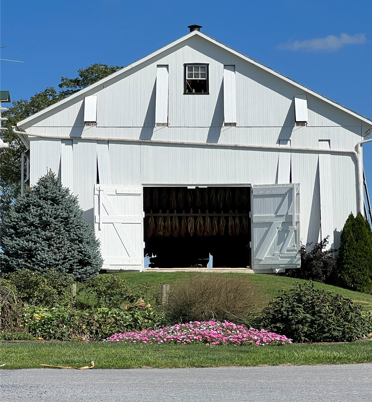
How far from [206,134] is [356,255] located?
6.58 m

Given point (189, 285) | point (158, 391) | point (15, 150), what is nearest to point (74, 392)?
point (158, 391)

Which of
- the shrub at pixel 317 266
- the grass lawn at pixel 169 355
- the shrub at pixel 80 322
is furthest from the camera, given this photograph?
the shrub at pixel 317 266

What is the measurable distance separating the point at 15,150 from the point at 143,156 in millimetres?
16663

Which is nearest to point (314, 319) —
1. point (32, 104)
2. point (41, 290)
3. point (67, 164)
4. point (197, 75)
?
point (41, 290)

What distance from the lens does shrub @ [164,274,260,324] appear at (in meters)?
13.7

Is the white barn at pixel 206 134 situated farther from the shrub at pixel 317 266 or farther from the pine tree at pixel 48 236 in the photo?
the pine tree at pixel 48 236

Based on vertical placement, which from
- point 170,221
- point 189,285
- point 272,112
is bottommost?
point 189,285

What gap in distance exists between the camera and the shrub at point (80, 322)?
1319 centimetres

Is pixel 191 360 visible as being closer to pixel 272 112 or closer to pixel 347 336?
pixel 347 336

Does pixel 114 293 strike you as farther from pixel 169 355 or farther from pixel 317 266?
pixel 317 266

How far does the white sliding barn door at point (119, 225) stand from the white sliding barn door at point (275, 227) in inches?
156

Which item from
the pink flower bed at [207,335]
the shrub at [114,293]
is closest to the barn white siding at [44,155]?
the shrub at [114,293]

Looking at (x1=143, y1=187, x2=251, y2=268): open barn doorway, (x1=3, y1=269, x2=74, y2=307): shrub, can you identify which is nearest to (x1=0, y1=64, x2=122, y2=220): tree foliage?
(x1=143, y1=187, x2=251, y2=268): open barn doorway

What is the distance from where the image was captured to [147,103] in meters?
24.2
